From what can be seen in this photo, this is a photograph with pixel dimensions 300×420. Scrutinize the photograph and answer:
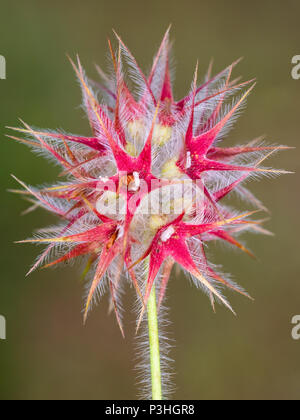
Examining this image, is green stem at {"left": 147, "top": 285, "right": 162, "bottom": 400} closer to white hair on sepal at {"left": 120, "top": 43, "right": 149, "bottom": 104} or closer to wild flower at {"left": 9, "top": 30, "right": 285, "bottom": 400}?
wild flower at {"left": 9, "top": 30, "right": 285, "bottom": 400}

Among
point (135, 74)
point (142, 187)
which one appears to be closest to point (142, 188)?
point (142, 187)

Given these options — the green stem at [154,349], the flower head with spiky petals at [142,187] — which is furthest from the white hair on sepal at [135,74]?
the green stem at [154,349]

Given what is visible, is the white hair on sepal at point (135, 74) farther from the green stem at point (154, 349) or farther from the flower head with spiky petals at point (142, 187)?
the green stem at point (154, 349)

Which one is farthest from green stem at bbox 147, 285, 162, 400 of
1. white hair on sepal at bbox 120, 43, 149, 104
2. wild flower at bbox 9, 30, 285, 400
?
white hair on sepal at bbox 120, 43, 149, 104

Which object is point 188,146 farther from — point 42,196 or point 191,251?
point 42,196

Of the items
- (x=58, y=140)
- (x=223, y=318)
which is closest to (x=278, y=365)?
(x=223, y=318)

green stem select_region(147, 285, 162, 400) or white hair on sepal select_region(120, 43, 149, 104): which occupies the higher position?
Answer: white hair on sepal select_region(120, 43, 149, 104)

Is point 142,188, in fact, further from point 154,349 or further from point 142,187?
point 154,349

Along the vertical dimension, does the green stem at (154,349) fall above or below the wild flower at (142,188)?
below
